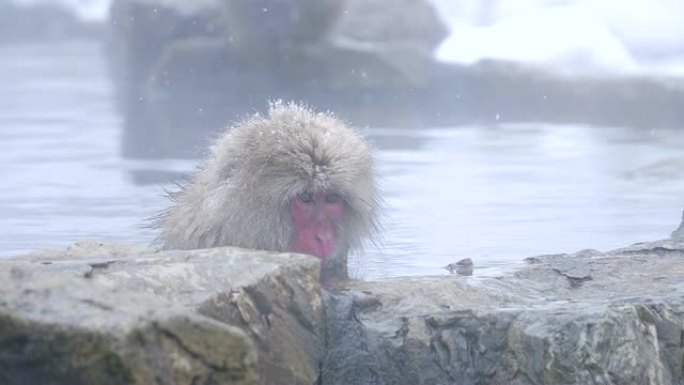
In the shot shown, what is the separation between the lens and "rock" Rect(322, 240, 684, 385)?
260cm

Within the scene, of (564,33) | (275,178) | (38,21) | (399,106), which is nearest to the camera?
(275,178)

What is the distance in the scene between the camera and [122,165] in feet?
22.9

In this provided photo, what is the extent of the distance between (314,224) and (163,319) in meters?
1.31

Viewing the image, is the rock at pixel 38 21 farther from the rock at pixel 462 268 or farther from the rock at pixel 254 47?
the rock at pixel 462 268

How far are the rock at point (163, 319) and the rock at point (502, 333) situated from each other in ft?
0.54

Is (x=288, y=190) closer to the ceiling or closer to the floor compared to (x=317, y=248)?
closer to the ceiling

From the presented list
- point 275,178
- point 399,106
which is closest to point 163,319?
point 275,178

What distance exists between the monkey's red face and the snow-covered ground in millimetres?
6961

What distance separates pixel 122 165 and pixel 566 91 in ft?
13.5

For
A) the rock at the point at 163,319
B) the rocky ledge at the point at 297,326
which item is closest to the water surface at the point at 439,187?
the rocky ledge at the point at 297,326

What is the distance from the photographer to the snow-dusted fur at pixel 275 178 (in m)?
3.29

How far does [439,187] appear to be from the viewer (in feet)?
20.4

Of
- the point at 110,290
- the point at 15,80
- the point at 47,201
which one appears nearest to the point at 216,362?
the point at 110,290

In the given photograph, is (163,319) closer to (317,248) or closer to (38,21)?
(317,248)
